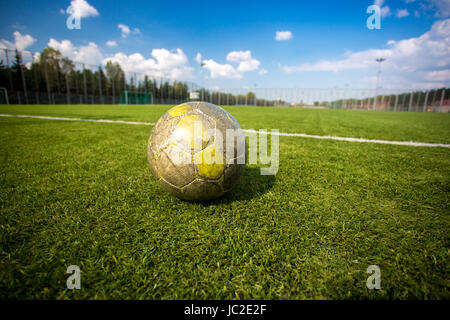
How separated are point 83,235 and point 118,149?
10.3ft

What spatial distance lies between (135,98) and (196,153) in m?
57.5

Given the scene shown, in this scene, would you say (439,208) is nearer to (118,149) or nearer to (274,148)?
Result: (274,148)

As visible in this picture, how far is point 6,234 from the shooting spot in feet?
5.65

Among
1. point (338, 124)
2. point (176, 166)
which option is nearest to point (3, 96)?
point (338, 124)

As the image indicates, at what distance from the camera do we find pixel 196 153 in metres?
1.97

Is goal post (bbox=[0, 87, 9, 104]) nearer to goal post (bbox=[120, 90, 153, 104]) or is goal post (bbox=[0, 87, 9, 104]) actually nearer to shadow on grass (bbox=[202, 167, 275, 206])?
goal post (bbox=[120, 90, 153, 104])

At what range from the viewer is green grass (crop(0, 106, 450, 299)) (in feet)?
4.38

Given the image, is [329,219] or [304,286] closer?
[304,286]

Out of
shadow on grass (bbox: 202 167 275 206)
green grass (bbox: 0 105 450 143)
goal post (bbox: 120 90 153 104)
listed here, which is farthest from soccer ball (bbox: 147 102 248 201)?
goal post (bbox: 120 90 153 104)

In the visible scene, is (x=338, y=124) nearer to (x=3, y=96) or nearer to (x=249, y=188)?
(x=249, y=188)

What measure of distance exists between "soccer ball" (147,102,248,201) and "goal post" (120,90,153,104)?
53.3 m
